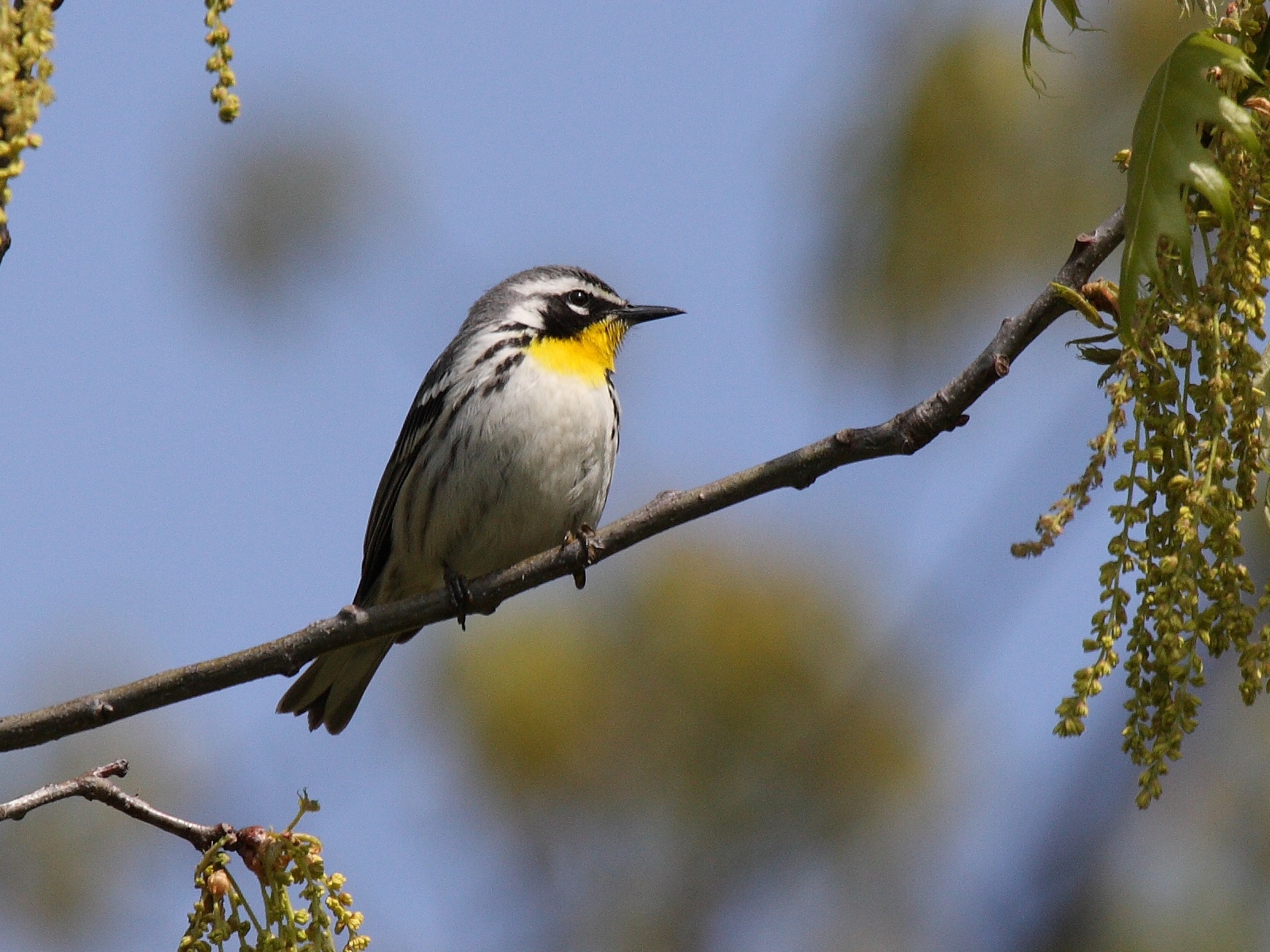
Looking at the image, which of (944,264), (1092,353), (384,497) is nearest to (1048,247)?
(944,264)

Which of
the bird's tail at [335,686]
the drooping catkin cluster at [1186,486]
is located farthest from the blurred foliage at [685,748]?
the drooping catkin cluster at [1186,486]

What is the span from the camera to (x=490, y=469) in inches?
205

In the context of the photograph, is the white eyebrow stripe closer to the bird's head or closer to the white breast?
the bird's head

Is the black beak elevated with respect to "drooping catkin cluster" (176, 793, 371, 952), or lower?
elevated

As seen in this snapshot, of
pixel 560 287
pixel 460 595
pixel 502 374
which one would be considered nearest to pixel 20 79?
pixel 460 595

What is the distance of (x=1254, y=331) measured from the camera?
6.31 feet

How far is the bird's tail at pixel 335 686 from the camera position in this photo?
525cm

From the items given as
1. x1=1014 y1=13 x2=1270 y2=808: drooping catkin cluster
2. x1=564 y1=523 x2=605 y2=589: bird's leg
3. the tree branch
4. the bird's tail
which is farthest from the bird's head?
x1=1014 y1=13 x2=1270 y2=808: drooping catkin cluster

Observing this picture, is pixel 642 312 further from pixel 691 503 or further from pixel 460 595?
pixel 691 503

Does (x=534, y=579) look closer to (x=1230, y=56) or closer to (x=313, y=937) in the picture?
(x=313, y=937)

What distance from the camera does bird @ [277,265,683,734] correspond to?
17.0 feet

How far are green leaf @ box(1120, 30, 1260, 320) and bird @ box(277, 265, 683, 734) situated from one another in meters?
3.29

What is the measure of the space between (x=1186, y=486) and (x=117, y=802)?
1912mm

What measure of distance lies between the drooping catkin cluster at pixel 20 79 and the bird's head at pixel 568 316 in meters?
3.64
